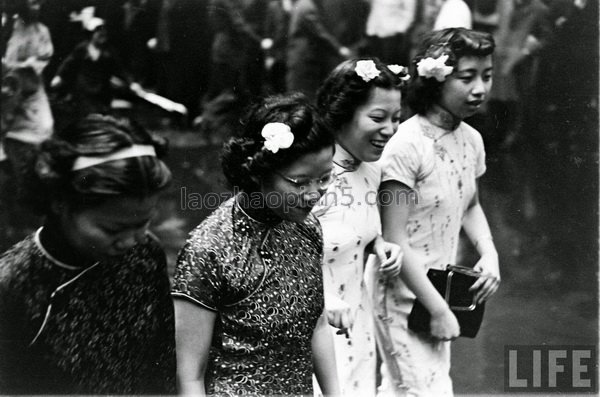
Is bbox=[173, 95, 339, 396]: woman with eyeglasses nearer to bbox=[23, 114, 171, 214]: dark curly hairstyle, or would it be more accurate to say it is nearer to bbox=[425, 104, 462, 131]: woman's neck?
bbox=[23, 114, 171, 214]: dark curly hairstyle

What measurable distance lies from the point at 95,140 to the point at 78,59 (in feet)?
1.42

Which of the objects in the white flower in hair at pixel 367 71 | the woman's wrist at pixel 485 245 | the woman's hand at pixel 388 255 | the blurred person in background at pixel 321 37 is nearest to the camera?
the white flower in hair at pixel 367 71

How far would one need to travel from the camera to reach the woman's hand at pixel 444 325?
3.34 meters

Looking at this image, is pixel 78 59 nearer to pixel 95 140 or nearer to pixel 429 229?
pixel 95 140

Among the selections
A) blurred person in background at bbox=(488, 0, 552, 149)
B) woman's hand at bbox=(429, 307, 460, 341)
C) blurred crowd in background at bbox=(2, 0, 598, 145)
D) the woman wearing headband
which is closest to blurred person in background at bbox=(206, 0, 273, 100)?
blurred crowd in background at bbox=(2, 0, 598, 145)

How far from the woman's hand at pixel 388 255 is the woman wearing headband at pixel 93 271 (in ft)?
3.01

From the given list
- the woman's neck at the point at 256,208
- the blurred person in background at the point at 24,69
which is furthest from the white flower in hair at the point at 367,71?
the blurred person in background at the point at 24,69

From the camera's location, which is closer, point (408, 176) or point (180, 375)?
point (180, 375)

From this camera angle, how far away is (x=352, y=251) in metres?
3.11

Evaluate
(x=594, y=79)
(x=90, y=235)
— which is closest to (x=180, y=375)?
(x=90, y=235)

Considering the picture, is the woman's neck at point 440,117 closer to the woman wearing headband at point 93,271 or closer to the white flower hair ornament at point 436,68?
the white flower hair ornament at point 436,68

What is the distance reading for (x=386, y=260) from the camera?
3.17 meters

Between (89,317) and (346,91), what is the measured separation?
1.42 metres

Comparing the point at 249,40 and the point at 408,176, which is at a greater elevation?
the point at 249,40
